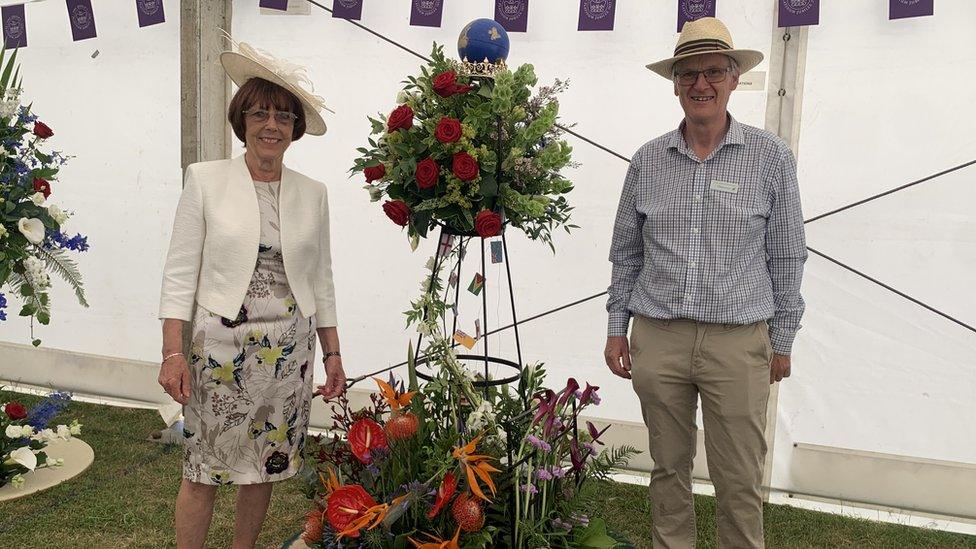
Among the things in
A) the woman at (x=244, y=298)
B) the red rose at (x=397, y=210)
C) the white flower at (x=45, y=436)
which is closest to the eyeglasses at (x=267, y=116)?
the woman at (x=244, y=298)

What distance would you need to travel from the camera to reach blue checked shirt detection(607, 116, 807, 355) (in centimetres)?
201

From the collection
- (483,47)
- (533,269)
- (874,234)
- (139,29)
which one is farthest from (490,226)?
(139,29)

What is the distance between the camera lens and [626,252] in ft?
7.39

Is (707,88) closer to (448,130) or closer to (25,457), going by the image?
(448,130)

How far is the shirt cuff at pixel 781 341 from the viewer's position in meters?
2.09

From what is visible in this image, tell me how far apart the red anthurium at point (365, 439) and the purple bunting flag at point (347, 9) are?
2086mm

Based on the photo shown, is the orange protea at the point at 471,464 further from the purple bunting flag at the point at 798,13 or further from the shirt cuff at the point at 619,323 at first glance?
the purple bunting flag at the point at 798,13

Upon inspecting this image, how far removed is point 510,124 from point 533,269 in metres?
1.52

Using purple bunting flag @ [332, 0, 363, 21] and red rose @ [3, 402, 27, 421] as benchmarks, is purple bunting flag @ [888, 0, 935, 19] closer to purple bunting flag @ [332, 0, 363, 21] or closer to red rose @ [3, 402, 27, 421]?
purple bunting flag @ [332, 0, 363, 21]

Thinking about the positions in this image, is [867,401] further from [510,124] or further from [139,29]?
[139,29]

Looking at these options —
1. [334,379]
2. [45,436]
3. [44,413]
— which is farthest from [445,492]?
[44,413]

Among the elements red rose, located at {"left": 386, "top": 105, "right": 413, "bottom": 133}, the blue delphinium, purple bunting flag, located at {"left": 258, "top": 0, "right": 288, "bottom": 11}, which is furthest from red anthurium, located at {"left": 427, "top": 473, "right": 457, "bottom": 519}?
purple bunting flag, located at {"left": 258, "top": 0, "right": 288, "bottom": 11}

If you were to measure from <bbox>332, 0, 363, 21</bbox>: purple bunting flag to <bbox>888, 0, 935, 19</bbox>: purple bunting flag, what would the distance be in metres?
2.15

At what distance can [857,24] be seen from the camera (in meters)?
2.78
